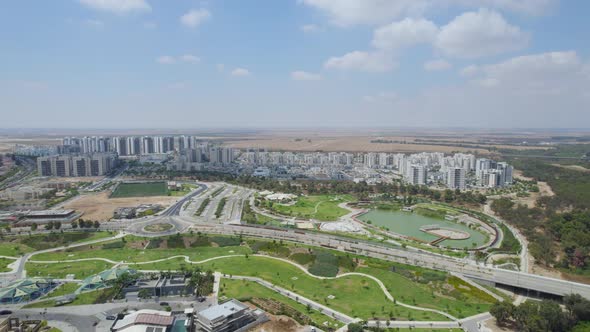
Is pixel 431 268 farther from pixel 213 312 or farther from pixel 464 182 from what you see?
pixel 464 182

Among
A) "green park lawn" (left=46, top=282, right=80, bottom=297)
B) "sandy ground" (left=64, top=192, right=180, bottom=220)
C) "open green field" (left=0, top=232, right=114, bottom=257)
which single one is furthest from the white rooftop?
"sandy ground" (left=64, top=192, right=180, bottom=220)

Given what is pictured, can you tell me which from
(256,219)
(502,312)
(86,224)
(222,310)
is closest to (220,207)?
(256,219)

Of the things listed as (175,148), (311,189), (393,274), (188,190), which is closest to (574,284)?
(393,274)

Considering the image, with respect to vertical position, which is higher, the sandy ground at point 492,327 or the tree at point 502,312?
the tree at point 502,312

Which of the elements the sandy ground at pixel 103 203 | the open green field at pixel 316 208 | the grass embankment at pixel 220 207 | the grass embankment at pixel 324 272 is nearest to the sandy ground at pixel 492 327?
the grass embankment at pixel 324 272

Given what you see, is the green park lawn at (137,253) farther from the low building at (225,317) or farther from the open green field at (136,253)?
the low building at (225,317)

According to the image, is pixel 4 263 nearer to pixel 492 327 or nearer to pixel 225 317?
pixel 225 317

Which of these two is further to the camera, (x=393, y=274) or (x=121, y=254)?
(x=121, y=254)
